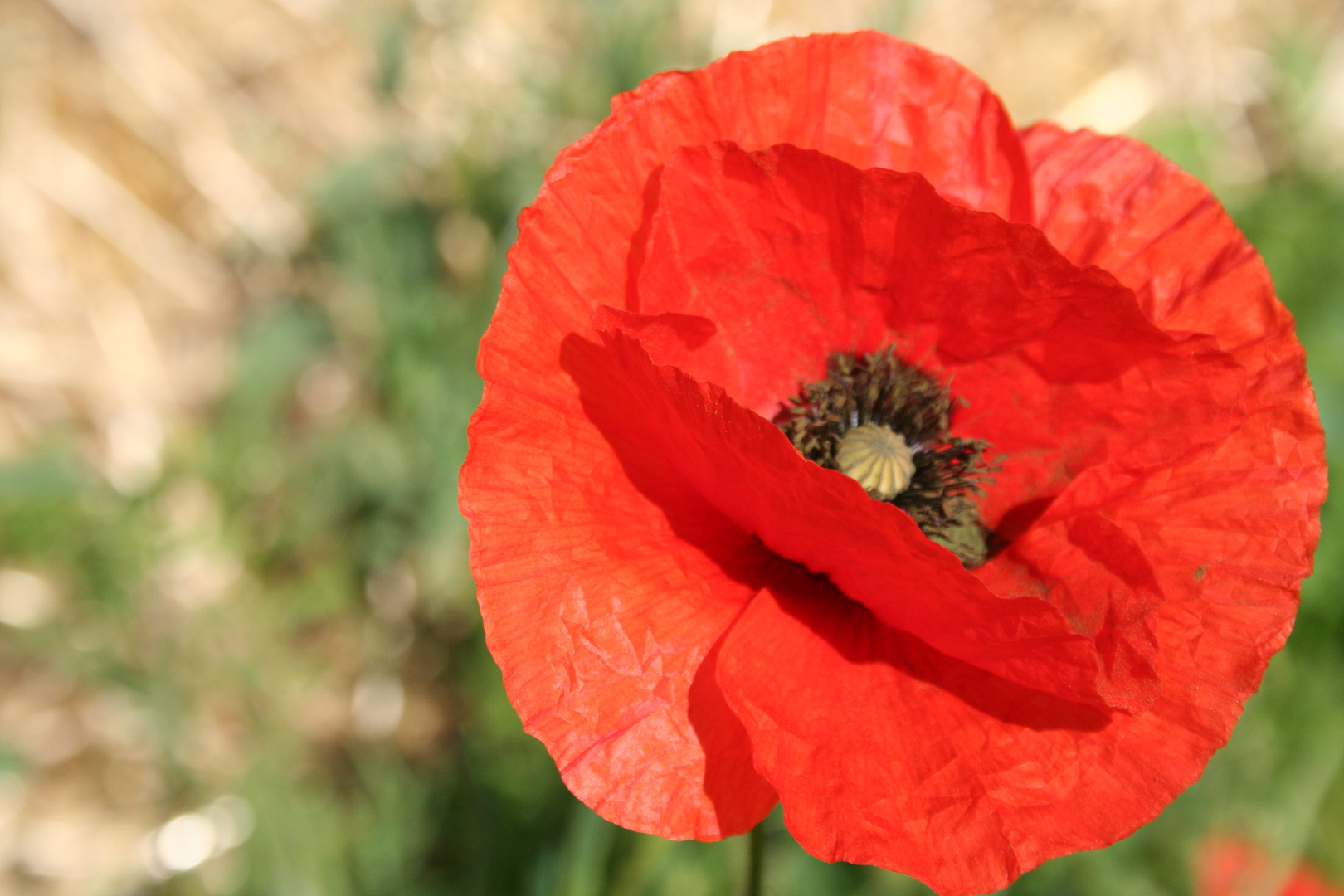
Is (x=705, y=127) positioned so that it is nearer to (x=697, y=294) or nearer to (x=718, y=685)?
(x=697, y=294)

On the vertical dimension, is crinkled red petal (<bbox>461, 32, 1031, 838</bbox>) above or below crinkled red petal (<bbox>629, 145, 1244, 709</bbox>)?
below

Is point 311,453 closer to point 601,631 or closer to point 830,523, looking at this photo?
point 601,631

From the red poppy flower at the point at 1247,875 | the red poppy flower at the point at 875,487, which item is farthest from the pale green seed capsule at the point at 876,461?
the red poppy flower at the point at 1247,875

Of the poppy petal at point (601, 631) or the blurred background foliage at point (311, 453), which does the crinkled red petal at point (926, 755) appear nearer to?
the poppy petal at point (601, 631)

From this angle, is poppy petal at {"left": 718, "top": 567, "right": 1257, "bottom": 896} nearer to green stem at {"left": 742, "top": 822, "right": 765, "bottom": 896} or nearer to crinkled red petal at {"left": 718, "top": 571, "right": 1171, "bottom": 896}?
crinkled red petal at {"left": 718, "top": 571, "right": 1171, "bottom": 896}

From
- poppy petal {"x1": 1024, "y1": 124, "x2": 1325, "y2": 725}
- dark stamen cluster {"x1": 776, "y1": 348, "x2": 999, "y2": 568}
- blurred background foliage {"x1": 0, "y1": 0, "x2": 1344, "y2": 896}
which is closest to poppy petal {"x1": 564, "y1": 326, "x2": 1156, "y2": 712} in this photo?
poppy petal {"x1": 1024, "y1": 124, "x2": 1325, "y2": 725}
